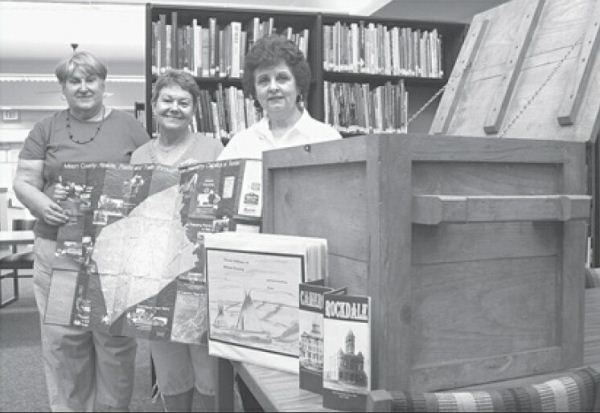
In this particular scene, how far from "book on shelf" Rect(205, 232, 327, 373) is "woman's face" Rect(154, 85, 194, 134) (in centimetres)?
125

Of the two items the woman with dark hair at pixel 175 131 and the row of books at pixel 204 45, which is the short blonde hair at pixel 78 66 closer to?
the woman with dark hair at pixel 175 131

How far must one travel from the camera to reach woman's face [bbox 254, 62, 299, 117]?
185 cm

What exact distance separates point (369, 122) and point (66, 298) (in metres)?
2.78

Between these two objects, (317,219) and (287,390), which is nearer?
(287,390)

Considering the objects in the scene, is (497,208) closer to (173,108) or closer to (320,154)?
(320,154)

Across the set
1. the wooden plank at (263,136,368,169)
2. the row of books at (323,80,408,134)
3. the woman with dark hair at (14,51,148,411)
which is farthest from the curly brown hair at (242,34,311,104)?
the row of books at (323,80,408,134)

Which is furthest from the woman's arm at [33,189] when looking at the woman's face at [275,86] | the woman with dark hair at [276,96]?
the woman's face at [275,86]

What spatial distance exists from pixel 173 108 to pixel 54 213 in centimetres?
62

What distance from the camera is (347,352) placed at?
0.83 meters

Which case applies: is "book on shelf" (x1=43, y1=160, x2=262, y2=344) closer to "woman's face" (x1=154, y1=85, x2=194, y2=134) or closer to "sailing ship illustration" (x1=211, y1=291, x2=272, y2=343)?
"sailing ship illustration" (x1=211, y1=291, x2=272, y2=343)

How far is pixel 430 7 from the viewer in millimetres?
6156

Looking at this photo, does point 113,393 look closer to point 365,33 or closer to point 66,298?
point 66,298

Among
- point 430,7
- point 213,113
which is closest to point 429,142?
point 213,113

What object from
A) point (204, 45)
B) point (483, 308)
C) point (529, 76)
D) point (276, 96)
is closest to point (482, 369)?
point (483, 308)
